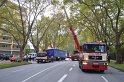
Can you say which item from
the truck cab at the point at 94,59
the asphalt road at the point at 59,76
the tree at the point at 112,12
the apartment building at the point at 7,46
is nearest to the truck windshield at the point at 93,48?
the truck cab at the point at 94,59

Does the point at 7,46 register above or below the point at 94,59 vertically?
above

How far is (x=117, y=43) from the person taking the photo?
4438cm

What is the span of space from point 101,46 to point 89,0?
1416cm

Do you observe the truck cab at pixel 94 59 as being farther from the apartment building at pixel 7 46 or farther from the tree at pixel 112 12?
the apartment building at pixel 7 46

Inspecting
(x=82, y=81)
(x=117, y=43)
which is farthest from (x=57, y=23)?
(x=82, y=81)

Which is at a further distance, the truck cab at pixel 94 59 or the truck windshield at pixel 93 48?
the truck windshield at pixel 93 48

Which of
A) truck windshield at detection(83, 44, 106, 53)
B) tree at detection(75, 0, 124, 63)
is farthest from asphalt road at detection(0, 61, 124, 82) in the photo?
tree at detection(75, 0, 124, 63)

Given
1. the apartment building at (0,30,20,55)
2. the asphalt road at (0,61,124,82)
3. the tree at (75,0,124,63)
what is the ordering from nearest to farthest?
the asphalt road at (0,61,124,82), the tree at (75,0,124,63), the apartment building at (0,30,20,55)

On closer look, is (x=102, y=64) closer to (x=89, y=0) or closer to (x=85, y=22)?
(x=89, y=0)

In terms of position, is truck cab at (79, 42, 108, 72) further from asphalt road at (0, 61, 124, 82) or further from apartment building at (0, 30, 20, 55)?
apartment building at (0, 30, 20, 55)

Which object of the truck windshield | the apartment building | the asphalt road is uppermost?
the apartment building

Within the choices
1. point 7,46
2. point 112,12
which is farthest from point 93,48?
point 7,46

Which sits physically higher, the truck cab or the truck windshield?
the truck windshield

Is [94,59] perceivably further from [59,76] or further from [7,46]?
[7,46]
